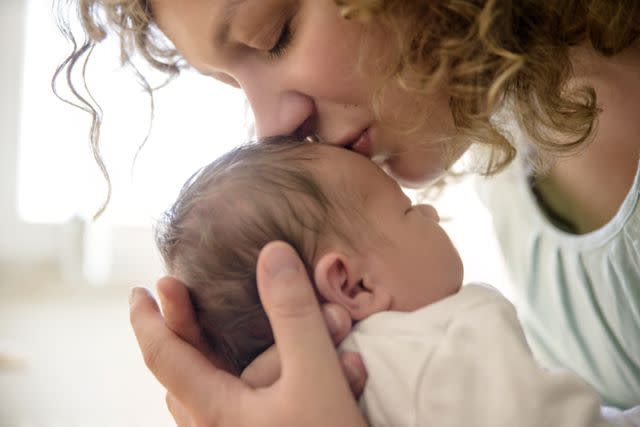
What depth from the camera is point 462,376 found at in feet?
2.24

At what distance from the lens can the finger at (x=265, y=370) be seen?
774 mm

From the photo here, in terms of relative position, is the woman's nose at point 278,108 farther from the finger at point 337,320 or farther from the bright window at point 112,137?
→ the bright window at point 112,137

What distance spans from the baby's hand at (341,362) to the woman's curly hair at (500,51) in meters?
0.33

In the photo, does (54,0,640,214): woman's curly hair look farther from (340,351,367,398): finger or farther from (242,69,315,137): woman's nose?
(340,351,367,398): finger

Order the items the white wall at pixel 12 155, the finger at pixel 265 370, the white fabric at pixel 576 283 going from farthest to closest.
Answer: the white wall at pixel 12 155
the white fabric at pixel 576 283
the finger at pixel 265 370

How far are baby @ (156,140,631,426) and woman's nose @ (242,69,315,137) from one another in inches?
2.7

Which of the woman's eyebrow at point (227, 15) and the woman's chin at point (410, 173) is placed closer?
the woman's eyebrow at point (227, 15)

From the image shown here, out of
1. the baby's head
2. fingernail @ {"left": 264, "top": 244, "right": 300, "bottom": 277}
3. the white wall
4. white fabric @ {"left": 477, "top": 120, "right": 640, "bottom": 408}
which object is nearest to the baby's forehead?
the baby's head

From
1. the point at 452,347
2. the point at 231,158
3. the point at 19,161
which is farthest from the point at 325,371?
the point at 19,161

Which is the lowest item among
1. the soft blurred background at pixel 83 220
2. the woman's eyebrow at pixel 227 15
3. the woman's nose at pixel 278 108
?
the soft blurred background at pixel 83 220

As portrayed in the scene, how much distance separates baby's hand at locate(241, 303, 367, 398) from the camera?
0.73 m

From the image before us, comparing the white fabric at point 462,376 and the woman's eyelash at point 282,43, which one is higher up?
the woman's eyelash at point 282,43

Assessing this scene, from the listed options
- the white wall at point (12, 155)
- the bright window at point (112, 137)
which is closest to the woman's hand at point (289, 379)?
the bright window at point (112, 137)

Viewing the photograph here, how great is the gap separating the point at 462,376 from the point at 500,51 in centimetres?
42
